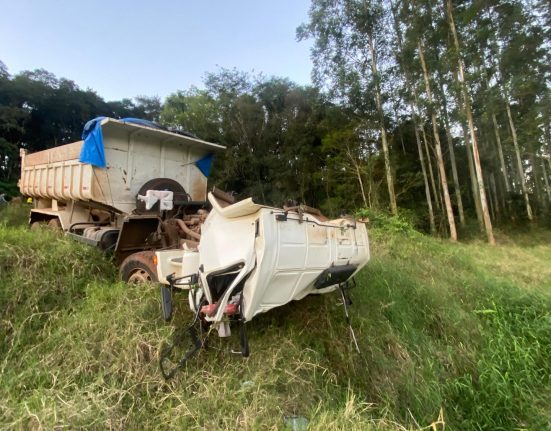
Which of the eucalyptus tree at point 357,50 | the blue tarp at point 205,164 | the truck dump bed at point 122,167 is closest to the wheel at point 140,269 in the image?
the truck dump bed at point 122,167

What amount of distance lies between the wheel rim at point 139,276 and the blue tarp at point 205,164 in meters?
2.71

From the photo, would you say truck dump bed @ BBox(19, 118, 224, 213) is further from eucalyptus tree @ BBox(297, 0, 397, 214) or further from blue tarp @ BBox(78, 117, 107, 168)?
eucalyptus tree @ BBox(297, 0, 397, 214)

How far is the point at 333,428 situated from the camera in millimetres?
1933

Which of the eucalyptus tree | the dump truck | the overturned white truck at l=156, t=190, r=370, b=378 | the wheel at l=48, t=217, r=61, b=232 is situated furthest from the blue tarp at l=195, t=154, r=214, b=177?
the eucalyptus tree

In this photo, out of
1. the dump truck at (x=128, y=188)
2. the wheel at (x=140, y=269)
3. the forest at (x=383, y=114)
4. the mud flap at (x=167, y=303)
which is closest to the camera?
the mud flap at (x=167, y=303)

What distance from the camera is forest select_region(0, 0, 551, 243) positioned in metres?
12.7

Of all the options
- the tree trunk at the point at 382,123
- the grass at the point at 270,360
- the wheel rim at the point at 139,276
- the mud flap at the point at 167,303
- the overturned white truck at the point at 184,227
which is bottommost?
the grass at the point at 270,360

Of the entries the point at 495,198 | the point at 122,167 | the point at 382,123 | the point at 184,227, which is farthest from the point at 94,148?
the point at 495,198

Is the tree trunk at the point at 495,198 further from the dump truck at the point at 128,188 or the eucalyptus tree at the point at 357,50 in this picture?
the dump truck at the point at 128,188

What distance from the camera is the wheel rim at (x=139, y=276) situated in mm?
3459

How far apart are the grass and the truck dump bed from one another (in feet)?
2.87

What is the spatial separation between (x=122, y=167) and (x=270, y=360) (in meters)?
3.61

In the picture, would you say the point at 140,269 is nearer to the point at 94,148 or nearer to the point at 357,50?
the point at 94,148

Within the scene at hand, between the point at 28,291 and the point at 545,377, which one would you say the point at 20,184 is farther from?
the point at 545,377
